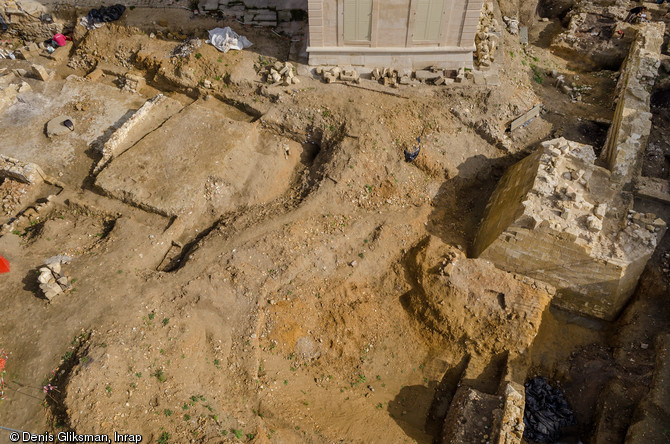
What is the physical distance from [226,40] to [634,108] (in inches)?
579

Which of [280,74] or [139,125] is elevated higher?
[280,74]

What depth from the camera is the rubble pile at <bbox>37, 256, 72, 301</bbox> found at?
1094 centimetres

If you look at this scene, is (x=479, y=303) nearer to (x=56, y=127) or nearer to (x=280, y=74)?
(x=280, y=74)

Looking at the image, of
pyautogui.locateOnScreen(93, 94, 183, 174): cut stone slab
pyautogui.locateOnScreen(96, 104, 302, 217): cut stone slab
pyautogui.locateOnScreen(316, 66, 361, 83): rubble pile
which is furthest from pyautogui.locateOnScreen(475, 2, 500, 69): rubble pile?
pyautogui.locateOnScreen(93, 94, 183, 174): cut stone slab

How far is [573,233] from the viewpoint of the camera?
11.1m

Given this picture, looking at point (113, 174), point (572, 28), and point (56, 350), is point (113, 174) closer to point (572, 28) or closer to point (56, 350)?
point (56, 350)

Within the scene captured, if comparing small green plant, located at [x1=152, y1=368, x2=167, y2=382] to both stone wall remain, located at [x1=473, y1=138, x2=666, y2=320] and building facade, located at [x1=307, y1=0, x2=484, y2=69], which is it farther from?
building facade, located at [x1=307, y1=0, x2=484, y2=69]

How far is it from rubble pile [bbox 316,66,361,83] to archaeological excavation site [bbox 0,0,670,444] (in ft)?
0.34

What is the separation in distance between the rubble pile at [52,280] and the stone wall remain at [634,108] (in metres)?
15.8

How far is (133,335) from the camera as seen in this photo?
34.5 feet

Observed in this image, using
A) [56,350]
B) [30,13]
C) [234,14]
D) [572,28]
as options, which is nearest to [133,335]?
[56,350]

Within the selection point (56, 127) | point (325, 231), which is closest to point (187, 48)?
point (56, 127)

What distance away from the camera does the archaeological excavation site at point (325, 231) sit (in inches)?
412

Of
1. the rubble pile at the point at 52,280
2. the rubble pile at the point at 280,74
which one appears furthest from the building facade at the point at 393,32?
the rubble pile at the point at 52,280
